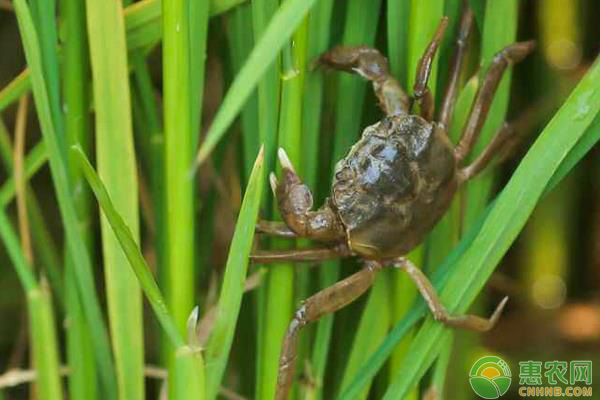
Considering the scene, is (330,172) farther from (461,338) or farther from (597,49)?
(597,49)

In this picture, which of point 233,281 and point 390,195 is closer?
point 233,281

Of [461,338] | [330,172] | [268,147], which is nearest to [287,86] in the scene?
[268,147]

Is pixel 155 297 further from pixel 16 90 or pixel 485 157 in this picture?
pixel 485 157

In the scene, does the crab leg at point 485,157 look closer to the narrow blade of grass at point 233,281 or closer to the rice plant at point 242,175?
the rice plant at point 242,175

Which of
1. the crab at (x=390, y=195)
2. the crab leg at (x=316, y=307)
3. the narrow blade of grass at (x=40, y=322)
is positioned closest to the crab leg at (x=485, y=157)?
the crab at (x=390, y=195)

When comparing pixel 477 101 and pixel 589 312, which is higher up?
pixel 477 101

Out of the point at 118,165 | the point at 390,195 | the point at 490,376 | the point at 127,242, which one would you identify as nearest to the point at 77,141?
the point at 118,165
